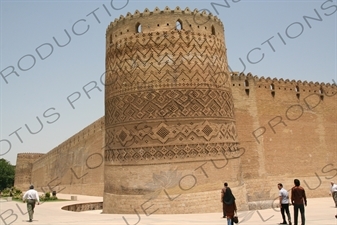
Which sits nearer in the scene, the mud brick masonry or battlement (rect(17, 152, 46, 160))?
the mud brick masonry

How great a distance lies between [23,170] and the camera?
32.8 metres

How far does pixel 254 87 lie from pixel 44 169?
20977 millimetres

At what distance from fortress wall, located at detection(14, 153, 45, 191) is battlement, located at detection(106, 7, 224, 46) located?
27005mm

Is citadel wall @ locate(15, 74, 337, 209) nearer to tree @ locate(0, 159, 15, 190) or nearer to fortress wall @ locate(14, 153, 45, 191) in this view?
fortress wall @ locate(14, 153, 45, 191)

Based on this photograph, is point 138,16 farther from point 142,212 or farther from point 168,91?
point 142,212

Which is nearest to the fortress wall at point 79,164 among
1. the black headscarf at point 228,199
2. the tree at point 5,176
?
the black headscarf at point 228,199

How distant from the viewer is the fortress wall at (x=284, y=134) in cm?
1298

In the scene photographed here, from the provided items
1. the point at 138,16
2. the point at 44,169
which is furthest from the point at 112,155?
the point at 44,169

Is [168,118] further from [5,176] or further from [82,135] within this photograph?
[5,176]

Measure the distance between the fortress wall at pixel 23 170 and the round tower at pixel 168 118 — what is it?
26274mm

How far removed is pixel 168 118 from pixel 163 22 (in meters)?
2.68

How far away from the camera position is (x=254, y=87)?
13617mm

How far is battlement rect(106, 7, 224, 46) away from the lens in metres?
9.27

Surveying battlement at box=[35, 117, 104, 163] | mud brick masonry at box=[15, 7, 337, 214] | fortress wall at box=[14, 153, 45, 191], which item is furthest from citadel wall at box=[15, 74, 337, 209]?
fortress wall at box=[14, 153, 45, 191]
